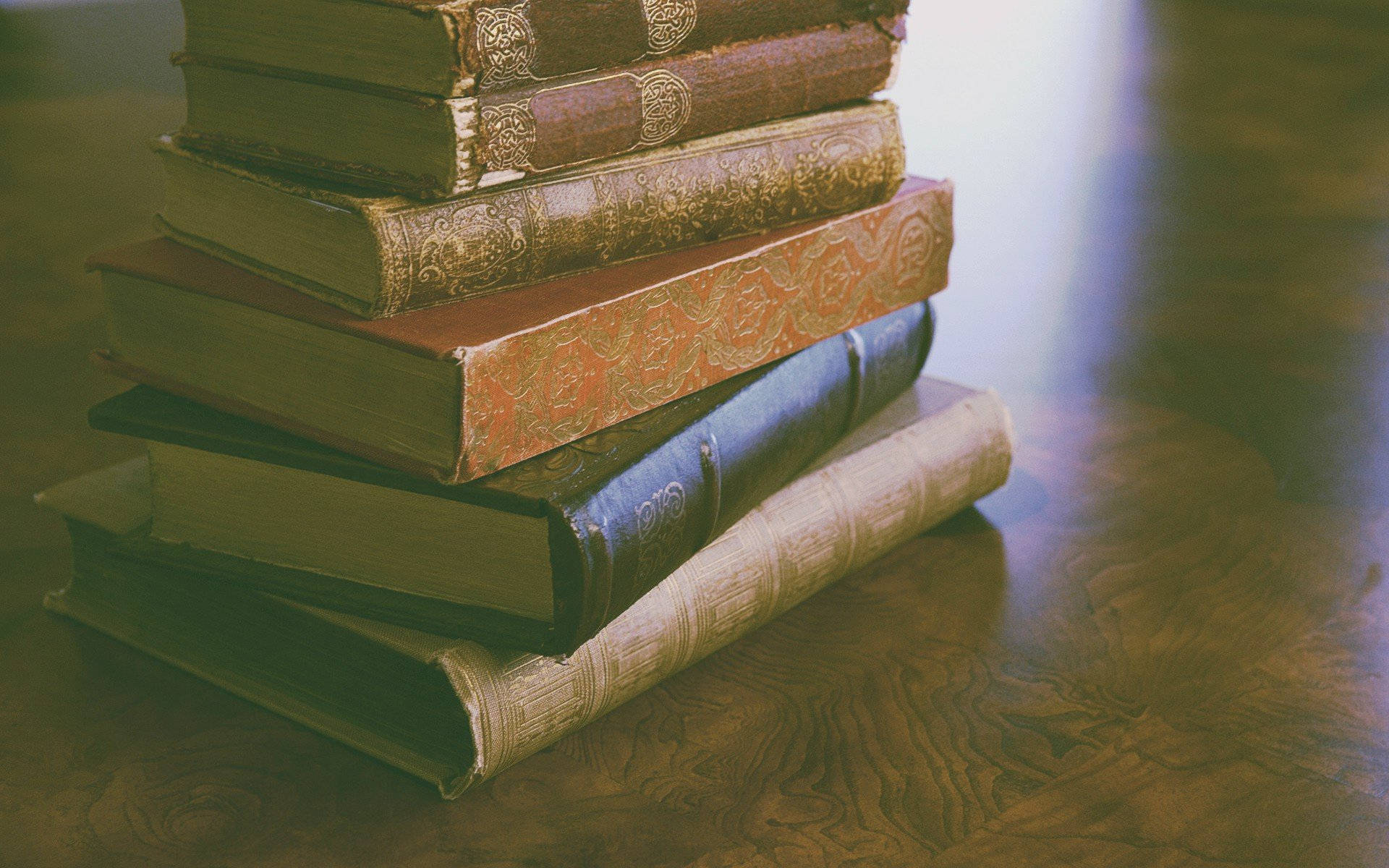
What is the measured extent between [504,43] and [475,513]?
23 cm

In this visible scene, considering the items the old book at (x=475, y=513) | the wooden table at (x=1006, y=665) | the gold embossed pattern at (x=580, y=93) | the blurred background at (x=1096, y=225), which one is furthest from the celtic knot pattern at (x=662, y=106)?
the blurred background at (x=1096, y=225)

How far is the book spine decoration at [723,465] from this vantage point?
0.69 m

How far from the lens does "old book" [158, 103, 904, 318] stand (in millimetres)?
691

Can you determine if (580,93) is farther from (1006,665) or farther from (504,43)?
(1006,665)

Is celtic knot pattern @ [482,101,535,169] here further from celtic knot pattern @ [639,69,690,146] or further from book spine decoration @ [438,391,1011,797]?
book spine decoration @ [438,391,1011,797]

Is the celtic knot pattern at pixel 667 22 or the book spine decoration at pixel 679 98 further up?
the celtic knot pattern at pixel 667 22

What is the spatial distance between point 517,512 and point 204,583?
21 cm

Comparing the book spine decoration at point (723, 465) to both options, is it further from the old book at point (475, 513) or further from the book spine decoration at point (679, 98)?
the book spine decoration at point (679, 98)

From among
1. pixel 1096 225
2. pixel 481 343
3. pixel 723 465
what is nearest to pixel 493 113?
pixel 481 343

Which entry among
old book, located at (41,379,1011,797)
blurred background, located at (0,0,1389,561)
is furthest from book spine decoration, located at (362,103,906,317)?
blurred background, located at (0,0,1389,561)

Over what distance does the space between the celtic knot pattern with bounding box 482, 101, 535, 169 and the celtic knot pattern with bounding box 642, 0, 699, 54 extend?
0.10 m

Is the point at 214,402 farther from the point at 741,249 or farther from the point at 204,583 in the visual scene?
the point at 741,249

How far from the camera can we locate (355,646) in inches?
28.1

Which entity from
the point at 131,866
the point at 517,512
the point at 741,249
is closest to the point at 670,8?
the point at 741,249
